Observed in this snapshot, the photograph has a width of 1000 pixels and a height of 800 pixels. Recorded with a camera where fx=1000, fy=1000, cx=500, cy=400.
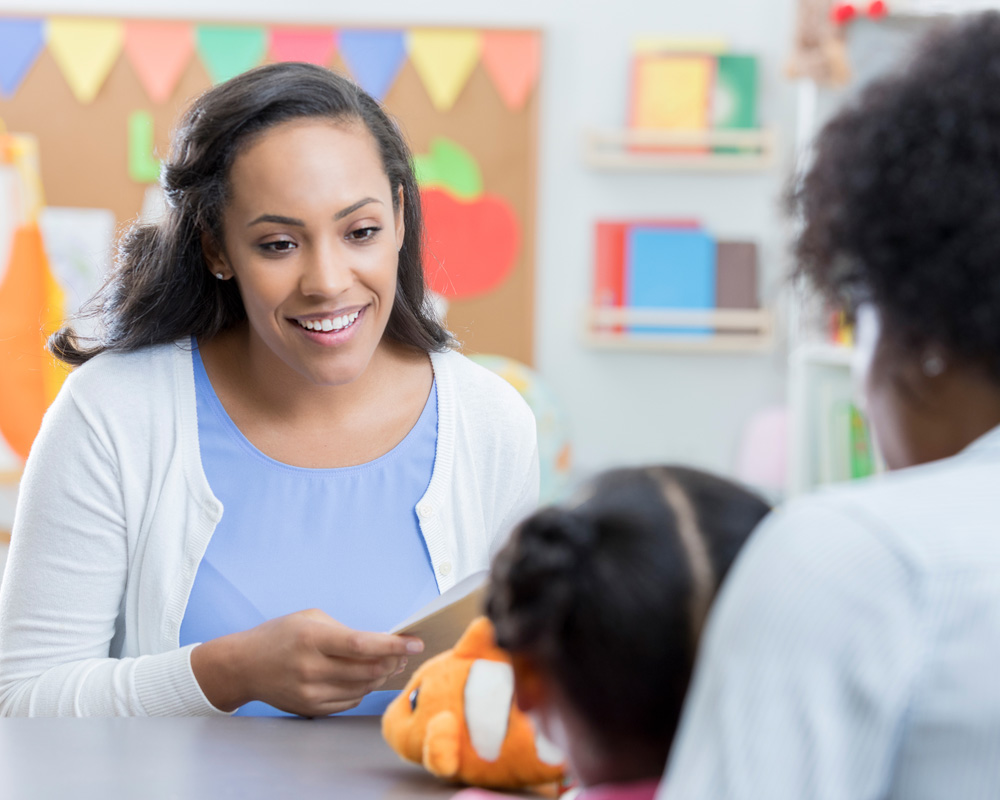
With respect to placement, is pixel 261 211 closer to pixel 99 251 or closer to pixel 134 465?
pixel 134 465

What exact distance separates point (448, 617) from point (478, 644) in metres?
0.07

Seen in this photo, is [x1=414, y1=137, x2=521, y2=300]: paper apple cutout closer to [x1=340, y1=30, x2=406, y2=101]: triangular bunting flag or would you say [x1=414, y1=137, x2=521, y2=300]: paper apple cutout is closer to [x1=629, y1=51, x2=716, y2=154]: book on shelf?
[x1=340, y1=30, x2=406, y2=101]: triangular bunting flag

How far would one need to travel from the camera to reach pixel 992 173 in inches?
16.2

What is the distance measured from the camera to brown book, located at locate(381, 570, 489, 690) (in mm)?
794

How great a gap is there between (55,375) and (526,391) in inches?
52.6

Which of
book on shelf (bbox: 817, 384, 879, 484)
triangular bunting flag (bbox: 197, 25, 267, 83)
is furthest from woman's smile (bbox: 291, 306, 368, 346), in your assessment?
Result: triangular bunting flag (bbox: 197, 25, 267, 83)

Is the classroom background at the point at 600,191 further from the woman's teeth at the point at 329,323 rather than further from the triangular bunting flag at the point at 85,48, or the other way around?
the woman's teeth at the point at 329,323

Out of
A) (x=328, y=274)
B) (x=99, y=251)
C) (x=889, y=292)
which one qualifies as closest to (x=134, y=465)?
(x=328, y=274)

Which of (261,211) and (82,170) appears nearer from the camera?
(261,211)

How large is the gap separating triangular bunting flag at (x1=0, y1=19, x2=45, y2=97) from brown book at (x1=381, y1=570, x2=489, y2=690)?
2.72m

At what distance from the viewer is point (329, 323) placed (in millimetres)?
1163

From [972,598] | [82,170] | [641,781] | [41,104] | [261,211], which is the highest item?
[41,104]

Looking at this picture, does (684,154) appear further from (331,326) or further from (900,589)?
(900,589)

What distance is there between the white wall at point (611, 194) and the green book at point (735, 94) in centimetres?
8
